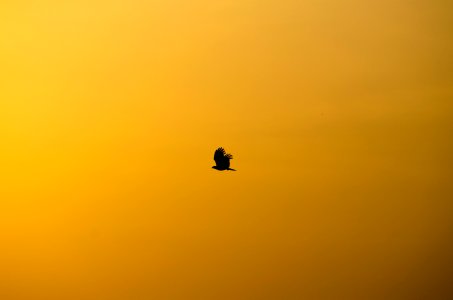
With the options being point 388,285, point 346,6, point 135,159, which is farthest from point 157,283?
point 346,6

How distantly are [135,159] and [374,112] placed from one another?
1.09 metres

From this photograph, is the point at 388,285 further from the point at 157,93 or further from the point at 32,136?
the point at 32,136

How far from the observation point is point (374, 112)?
6.88ft

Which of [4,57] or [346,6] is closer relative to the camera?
[346,6]

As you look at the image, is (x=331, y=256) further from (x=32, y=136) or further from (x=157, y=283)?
(x=32, y=136)

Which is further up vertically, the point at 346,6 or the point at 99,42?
the point at 346,6

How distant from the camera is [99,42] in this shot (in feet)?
7.18

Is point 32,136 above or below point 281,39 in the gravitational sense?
below

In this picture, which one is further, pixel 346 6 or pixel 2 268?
pixel 2 268

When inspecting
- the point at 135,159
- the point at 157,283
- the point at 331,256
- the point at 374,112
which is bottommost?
the point at 157,283

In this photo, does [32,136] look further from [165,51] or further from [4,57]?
[165,51]

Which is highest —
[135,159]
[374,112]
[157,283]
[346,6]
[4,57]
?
[346,6]

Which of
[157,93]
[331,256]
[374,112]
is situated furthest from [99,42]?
[331,256]

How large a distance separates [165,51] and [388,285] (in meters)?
1.45
